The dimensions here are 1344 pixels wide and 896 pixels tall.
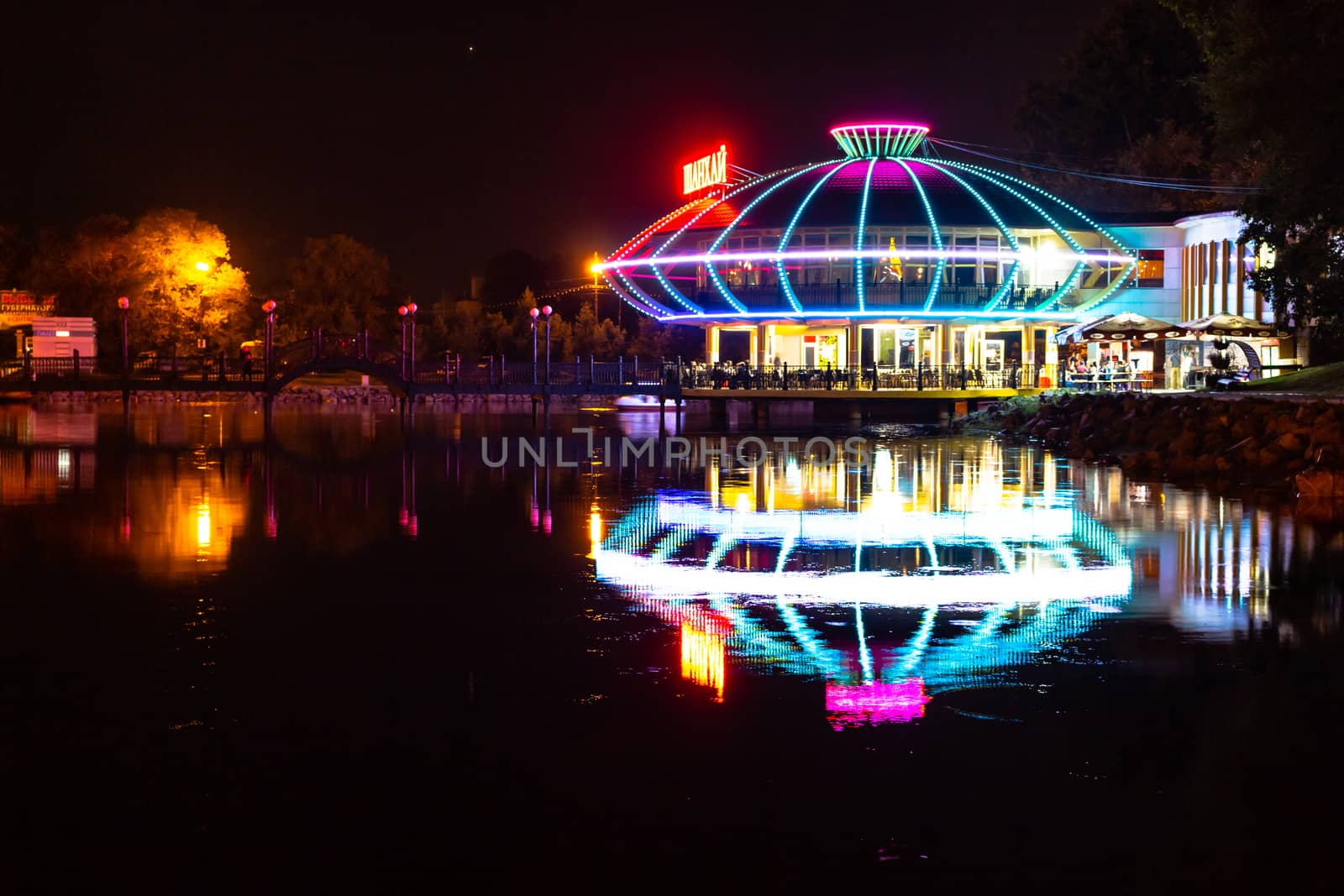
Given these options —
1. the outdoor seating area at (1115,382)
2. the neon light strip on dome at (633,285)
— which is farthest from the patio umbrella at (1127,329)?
the neon light strip on dome at (633,285)

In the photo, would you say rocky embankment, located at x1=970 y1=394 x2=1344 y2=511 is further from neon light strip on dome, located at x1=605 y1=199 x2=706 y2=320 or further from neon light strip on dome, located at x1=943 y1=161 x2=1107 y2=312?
neon light strip on dome, located at x1=605 y1=199 x2=706 y2=320

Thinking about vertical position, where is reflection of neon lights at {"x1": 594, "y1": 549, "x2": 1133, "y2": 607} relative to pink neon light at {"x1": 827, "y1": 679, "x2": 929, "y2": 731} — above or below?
above

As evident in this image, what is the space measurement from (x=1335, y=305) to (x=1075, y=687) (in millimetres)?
25742

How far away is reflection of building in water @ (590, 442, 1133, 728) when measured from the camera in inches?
436

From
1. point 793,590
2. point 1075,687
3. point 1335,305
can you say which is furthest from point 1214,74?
point 1075,687

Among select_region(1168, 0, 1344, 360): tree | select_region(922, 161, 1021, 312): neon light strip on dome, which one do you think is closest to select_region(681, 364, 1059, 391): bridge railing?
select_region(922, 161, 1021, 312): neon light strip on dome

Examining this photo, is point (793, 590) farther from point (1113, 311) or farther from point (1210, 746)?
point (1113, 311)

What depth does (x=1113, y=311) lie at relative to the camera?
197ft

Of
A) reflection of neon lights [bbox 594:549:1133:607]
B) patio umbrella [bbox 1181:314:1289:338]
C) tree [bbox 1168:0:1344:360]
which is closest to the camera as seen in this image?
reflection of neon lights [bbox 594:549:1133:607]

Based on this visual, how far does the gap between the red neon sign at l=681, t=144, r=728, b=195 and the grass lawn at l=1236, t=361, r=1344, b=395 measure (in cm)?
3250

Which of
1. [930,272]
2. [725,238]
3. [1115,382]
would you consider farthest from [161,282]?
[1115,382]

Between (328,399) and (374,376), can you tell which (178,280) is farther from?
(374,376)

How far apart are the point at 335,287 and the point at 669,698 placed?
82.8 metres

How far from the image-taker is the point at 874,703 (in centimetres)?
997
